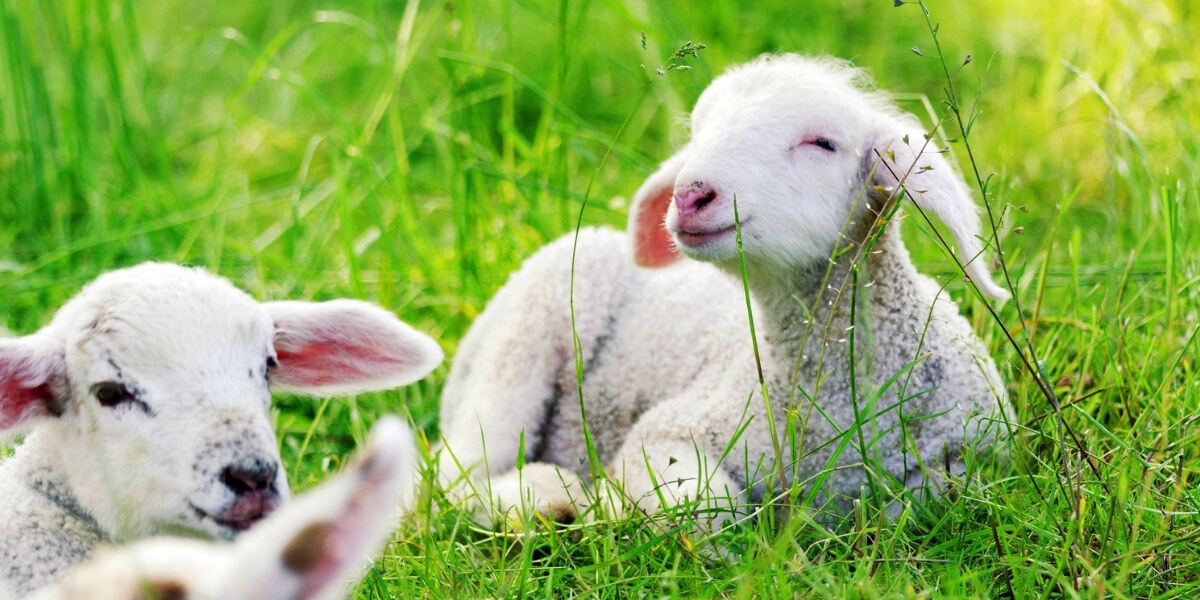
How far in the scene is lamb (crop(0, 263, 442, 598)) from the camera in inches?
102

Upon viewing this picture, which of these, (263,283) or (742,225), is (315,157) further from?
(742,225)

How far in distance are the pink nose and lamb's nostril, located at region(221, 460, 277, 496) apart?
1.18 metres

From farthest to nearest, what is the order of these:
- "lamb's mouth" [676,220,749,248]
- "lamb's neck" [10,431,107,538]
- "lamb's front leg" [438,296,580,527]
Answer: "lamb's front leg" [438,296,580,527] < "lamb's mouth" [676,220,749,248] < "lamb's neck" [10,431,107,538]

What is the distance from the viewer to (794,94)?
3303 millimetres

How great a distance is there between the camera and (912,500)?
10.00ft

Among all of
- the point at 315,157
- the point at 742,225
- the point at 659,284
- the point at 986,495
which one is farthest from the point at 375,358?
the point at 315,157

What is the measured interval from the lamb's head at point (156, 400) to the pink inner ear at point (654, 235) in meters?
1.12

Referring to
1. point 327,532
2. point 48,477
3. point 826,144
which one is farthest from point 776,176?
point 48,477

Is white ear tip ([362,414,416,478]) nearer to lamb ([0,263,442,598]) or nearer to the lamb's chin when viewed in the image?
lamb ([0,263,442,598])

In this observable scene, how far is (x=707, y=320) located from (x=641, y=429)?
1.40ft

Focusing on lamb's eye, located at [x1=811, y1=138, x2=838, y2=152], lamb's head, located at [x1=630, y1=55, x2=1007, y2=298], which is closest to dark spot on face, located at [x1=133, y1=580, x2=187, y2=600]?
lamb's head, located at [x1=630, y1=55, x2=1007, y2=298]

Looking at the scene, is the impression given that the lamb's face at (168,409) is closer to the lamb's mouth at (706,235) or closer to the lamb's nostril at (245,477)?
the lamb's nostril at (245,477)

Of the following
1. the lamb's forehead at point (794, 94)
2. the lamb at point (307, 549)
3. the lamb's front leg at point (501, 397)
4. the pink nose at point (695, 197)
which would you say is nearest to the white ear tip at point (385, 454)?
the lamb at point (307, 549)

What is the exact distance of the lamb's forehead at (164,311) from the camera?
2756 millimetres
